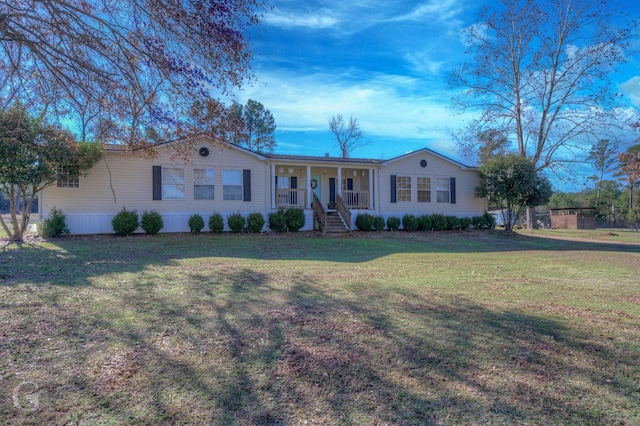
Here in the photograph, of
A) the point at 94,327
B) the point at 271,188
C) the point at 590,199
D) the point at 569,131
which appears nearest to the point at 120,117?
the point at 94,327

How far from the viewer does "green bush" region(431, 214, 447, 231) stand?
19000mm

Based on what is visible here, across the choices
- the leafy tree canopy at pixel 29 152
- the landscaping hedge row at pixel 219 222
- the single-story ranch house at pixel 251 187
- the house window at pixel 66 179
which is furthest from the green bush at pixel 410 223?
the house window at pixel 66 179

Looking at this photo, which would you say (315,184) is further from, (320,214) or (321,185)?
(320,214)

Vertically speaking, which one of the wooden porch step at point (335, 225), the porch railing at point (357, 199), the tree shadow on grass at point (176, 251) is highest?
the porch railing at point (357, 199)

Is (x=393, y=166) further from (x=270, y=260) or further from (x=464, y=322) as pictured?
(x=464, y=322)

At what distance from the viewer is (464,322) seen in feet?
14.5

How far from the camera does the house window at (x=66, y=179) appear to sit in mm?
13703

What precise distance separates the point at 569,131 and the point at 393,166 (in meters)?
12.7

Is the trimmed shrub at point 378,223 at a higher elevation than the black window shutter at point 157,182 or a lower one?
lower

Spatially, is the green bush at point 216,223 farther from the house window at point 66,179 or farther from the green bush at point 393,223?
the green bush at point 393,223

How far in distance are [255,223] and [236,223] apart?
765 millimetres

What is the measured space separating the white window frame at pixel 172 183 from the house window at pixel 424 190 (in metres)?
11.7

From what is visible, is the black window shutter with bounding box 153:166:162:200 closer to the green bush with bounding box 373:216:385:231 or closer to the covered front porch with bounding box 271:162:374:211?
the covered front porch with bounding box 271:162:374:211

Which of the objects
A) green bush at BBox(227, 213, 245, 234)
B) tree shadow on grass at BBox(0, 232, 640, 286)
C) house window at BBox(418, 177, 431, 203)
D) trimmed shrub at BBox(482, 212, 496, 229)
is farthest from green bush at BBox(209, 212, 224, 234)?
trimmed shrub at BBox(482, 212, 496, 229)
